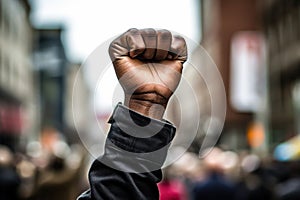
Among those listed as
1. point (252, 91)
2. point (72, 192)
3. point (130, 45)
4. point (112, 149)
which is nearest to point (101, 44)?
point (130, 45)

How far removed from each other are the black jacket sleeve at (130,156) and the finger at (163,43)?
7.1 inches

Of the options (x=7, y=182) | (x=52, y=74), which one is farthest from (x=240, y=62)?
(x=7, y=182)

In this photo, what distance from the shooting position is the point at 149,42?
2150 mm

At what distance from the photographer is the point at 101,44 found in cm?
222

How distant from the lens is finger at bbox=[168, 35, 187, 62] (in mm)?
2199

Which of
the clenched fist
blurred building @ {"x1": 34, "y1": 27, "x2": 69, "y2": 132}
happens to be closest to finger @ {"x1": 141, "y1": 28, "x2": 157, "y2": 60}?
the clenched fist

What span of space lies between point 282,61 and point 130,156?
150ft

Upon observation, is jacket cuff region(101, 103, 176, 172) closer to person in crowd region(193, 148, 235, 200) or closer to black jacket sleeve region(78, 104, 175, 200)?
black jacket sleeve region(78, 104, 175, 200)

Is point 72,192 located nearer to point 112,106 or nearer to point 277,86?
point 112,106

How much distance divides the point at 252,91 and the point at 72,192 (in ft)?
63.5

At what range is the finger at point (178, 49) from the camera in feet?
7.22

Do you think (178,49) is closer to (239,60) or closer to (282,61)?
(239,60)

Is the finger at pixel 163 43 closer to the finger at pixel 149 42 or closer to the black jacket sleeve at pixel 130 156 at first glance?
the finger at pixel 149 42

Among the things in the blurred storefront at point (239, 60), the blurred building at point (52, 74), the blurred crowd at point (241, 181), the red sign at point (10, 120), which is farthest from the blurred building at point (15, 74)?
the blurred crowd at point (241, 181)
